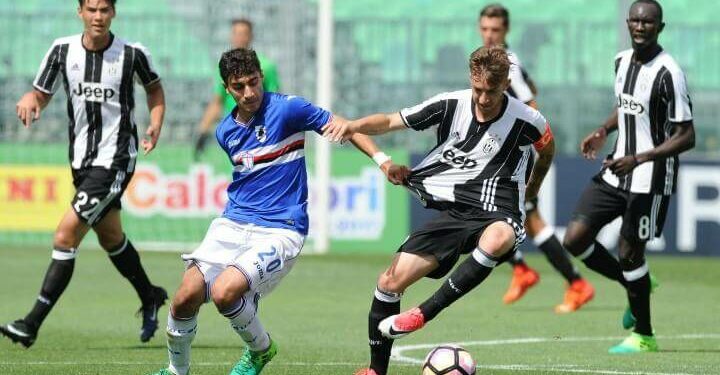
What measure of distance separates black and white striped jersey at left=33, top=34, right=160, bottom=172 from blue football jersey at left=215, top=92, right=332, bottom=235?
195 centimetres

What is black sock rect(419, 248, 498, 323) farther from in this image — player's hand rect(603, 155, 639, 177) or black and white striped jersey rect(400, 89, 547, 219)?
player's hand rect(603, 155, 639, 177)

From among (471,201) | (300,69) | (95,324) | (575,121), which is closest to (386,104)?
(300,69)

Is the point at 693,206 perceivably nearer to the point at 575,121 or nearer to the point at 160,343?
the point at 575,121

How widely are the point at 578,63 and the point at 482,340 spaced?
10772mm

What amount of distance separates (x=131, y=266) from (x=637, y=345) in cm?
327

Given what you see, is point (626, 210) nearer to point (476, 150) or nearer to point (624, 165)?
point (624, 165)

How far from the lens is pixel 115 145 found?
959cm

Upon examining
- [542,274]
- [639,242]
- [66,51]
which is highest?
[66,51]

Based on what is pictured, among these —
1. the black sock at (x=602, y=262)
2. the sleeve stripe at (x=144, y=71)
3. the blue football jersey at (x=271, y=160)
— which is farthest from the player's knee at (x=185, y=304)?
the black sock at (x=602, y=262)

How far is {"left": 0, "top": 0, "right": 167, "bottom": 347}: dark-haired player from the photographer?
9469 mm

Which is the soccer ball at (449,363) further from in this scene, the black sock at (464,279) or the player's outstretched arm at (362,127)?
the player's outstretched arm at (362,127)

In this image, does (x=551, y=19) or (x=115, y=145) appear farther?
(x=551, y=19)

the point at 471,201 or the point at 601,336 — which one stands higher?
the point at 471,201

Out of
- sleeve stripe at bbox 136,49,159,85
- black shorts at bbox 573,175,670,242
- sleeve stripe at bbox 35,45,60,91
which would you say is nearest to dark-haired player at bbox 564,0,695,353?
black shorts at bbox 573,175,670,242
